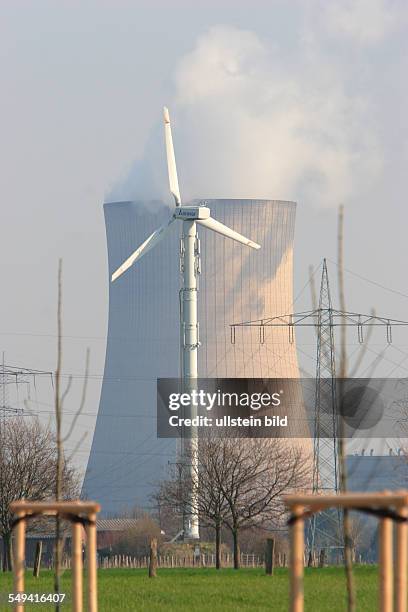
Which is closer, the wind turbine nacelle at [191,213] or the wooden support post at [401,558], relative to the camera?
the wooden support post at [401,558]

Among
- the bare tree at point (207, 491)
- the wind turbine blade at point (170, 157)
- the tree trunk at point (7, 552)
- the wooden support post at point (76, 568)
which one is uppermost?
the wind turbine blade at point (170, 157)

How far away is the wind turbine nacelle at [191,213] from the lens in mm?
55969

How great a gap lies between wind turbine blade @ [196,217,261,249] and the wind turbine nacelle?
0.20m

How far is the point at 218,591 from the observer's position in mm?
24172

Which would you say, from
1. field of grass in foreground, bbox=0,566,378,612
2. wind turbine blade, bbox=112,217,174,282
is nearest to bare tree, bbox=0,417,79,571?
wind turbine blade, bbox=112,217,174,282

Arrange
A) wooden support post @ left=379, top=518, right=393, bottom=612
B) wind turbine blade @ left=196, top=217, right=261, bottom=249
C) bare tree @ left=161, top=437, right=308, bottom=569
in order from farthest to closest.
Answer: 1. wind turbine blade @ left=196, top=217, right=261, bottom=249
2. bare tree @ left=161, top=437, right=308, bottom=569
3. wooden support post @ left=379, top=518, right=393, bottom=612

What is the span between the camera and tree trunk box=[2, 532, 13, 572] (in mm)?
42550

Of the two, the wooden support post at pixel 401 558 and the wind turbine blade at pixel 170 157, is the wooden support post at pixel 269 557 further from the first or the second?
the wind turbine blade at pixel 170 157

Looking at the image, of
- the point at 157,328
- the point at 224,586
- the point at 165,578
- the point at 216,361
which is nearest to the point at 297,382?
the point at 216,361

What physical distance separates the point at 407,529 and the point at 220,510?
36118mm

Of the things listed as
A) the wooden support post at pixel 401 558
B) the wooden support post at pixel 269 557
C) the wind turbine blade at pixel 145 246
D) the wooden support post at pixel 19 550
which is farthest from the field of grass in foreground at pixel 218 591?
the wind turbine blade at pixel 145 246

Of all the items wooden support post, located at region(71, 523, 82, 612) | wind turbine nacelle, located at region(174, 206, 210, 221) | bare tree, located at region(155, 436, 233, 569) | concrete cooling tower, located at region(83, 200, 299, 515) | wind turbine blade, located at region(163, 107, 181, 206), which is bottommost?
wooden support post, located at region(71, 523, 82, 612)

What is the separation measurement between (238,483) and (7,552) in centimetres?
707

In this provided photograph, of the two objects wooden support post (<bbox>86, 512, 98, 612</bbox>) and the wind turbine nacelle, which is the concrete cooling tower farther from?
wooden support post (<bbox>86, 512, 98, 612</bbox>)
